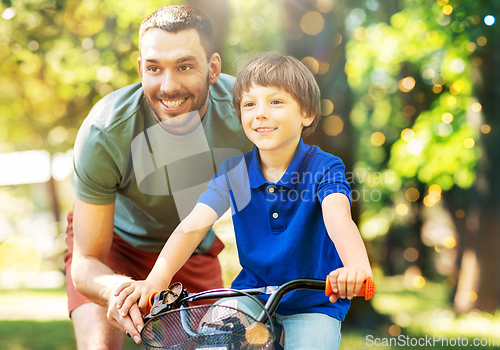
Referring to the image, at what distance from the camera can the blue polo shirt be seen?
1343mm

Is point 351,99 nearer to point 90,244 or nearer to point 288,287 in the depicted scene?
point 90,244

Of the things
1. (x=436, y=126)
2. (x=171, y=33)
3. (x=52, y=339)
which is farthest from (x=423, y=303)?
(x=171, y=33)

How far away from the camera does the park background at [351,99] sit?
270cm

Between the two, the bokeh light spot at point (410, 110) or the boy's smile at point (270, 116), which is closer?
the boy's smile at point (270, 116)

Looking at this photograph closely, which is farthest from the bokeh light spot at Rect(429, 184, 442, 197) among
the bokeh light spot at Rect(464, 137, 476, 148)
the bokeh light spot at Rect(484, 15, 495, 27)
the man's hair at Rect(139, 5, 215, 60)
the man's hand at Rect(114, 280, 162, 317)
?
the man's hand at Rect(114, 280, 162, 317)

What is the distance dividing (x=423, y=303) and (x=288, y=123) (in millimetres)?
6087

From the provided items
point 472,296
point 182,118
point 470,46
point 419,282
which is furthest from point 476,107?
point 419,282

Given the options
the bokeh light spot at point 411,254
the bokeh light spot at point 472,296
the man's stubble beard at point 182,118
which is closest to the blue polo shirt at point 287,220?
the man's stubble beard at point 182,118

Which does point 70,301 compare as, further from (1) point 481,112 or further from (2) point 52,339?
(1) point 481,112

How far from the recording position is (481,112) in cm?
464

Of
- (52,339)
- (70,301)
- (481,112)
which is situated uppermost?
(481,112)

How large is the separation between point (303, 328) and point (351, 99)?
198cm

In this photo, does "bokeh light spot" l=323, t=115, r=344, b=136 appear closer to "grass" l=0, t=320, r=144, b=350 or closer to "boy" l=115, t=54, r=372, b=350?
"boy" l=115, t=54, r=372, b=350

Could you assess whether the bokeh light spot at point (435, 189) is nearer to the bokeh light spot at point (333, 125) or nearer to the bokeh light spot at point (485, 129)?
the bokeh light spot at point (485, 129)
